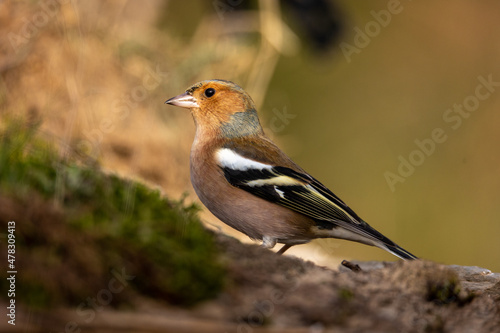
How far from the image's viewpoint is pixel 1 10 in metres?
5.79

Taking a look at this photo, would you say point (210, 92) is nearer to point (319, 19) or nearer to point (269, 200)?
point (269, 200)

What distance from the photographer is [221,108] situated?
14.0 ft

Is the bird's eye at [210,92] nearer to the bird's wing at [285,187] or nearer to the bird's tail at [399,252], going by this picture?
the bird's wing at [285,187]

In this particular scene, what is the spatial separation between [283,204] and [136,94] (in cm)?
306

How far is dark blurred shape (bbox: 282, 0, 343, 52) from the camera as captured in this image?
7.64 m

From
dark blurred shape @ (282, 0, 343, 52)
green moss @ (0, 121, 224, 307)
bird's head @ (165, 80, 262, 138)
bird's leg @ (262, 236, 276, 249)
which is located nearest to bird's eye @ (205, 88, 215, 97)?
bird's head @ (165, 80, 262, 138)

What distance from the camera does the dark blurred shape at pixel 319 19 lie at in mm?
7637

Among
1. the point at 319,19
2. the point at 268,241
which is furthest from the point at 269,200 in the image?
the point at 319,19

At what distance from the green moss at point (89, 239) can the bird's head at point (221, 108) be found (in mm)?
1747

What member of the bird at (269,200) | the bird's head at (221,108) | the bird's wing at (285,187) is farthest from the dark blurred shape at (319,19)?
the bird's wing at (285,187)

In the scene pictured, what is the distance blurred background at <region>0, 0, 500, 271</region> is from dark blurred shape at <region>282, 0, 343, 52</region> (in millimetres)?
17

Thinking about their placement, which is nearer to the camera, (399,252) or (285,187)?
(399,252)

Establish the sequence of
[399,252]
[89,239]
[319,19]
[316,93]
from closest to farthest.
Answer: [89,239], [399,252], [319,19], [316,93]

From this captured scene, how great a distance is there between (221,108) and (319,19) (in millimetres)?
3870
